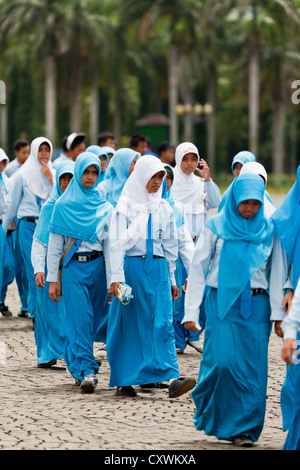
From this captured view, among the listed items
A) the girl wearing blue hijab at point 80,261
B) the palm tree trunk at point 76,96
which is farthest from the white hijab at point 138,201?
the palm tree trunk at point 76,96

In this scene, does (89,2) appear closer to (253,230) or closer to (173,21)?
(173,21)

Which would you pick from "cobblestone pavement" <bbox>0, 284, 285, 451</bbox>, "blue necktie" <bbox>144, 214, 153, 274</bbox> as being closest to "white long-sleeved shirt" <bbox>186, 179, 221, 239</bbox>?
"cobblestone pavement" <bbox>0, 284, 285, 451</bbox>

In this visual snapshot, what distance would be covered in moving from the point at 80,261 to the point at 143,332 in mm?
773

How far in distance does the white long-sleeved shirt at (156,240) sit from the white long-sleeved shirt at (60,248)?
0.21m

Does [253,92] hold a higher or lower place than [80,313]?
higher

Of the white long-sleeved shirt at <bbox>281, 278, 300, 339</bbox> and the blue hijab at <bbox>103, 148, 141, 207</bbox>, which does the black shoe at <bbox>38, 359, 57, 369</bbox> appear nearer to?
the blue hijab at <bbox>103, 148, 141, 207</bbox>

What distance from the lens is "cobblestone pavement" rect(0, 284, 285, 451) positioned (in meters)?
5.96

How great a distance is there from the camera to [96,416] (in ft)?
22.5

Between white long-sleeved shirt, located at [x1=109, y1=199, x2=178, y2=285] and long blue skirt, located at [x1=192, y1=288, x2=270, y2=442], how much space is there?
1.50m

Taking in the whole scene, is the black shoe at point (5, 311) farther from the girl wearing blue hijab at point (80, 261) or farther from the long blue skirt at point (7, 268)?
the girl wearing blue hijab at point (80, 261)

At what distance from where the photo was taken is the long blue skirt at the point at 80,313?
25.8ft

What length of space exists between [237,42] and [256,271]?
46.7 m

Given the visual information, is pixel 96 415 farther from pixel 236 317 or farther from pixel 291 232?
pixel 291 232

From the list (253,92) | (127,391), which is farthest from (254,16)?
(127,391)
